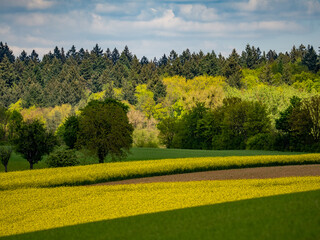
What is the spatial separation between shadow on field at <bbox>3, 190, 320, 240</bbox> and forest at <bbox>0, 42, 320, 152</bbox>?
1830 inches

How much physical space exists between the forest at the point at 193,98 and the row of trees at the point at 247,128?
14cm

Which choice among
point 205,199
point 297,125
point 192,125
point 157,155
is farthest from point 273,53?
point 205,199

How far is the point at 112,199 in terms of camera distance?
1989 centimetres

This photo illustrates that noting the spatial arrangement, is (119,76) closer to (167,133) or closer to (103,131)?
(167,133)

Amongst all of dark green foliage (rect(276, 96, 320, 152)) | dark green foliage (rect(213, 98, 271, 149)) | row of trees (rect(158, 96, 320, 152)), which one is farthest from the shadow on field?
dark green foliage (rect(213, 98, 271, 149))

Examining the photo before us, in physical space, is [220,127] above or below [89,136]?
below

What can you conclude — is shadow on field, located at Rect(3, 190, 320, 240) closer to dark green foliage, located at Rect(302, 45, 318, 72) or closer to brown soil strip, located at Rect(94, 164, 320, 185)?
brown soil strip, located at Rect(94, 164, 320, 185)

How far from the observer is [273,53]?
612 feet

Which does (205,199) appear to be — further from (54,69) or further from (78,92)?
(54,69)

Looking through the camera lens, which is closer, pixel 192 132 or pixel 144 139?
pixel 192 132

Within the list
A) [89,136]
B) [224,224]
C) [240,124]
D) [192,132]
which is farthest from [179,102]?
[224,224]

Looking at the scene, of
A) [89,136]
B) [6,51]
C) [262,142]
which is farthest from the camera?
[6,51]

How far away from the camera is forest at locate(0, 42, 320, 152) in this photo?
2492 inches

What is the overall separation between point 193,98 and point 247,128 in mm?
27108
